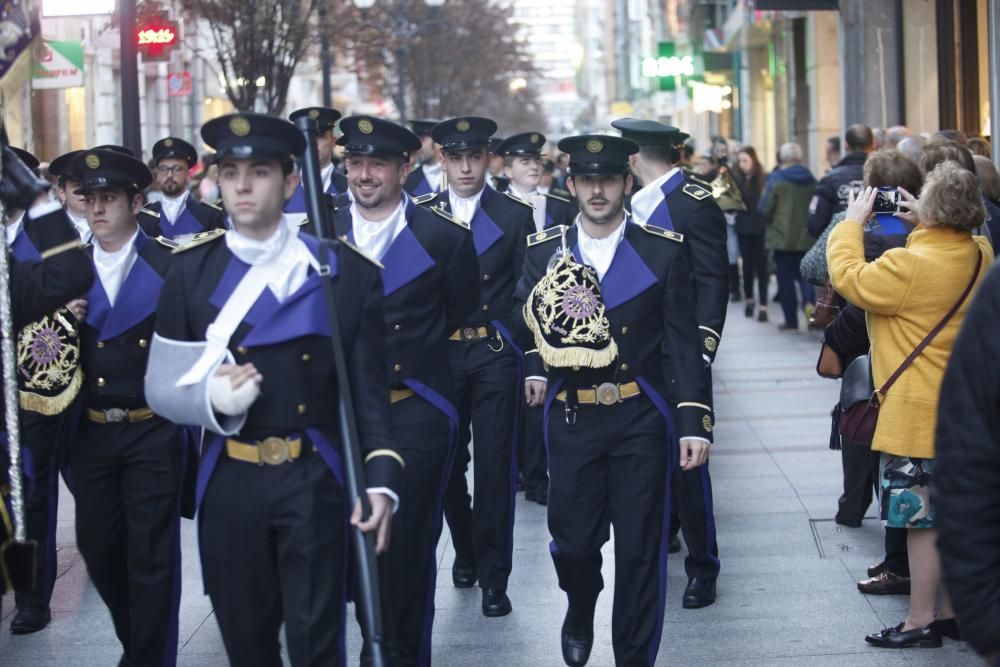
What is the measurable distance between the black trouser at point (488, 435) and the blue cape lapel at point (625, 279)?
1666mm

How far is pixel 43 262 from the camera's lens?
542 centimetres

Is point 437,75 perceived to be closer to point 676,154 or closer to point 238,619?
point 676,154

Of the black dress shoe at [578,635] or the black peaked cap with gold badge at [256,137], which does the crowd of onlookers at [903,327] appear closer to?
the black dress shoe at [578,635]

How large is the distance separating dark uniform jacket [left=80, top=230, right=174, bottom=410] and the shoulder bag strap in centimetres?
287

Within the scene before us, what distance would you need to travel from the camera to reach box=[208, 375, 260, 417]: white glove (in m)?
4.45

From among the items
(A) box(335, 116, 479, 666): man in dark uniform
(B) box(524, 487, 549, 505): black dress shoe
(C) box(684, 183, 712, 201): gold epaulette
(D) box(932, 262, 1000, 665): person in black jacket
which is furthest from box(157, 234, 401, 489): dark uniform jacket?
(B) box(524, 487, 549, 505): black dress shoe

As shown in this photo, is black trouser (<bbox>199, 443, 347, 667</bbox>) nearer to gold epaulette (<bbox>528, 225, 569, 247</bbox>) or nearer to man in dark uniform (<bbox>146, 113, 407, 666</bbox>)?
man in dark uniform (<bbox>146, 113, 407, 666</bbox>)

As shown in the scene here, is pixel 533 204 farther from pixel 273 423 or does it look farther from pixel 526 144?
pixel 273 423

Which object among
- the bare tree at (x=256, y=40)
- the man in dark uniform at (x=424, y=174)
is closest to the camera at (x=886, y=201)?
the man in dark uniform at (x=424, y=174)

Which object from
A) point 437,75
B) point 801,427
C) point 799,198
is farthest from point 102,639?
point 437,75

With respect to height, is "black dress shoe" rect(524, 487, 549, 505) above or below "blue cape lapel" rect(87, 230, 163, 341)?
below

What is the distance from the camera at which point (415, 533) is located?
6.30 metres

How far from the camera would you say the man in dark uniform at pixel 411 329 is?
6.21 metres

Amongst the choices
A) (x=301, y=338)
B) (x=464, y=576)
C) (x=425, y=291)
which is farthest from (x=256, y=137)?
(x=464, y=576)
